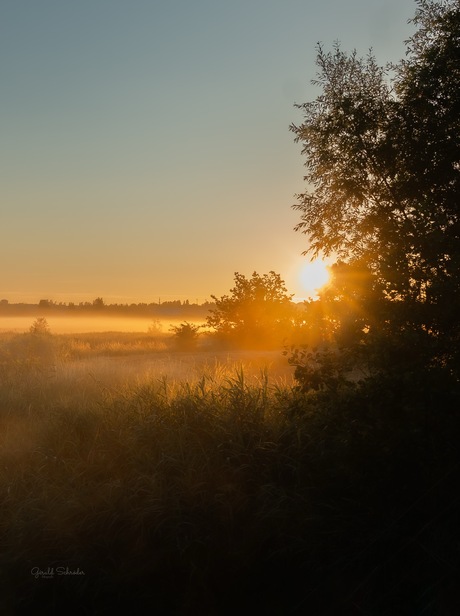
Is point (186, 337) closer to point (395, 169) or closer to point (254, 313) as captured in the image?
point (254, 313)

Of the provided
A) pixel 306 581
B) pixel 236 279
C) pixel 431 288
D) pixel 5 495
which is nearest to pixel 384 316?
pixel 431 288

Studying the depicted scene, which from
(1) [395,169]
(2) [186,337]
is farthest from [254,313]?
(1) [395,169]

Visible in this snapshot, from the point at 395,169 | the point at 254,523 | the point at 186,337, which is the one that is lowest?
the point at 254,523

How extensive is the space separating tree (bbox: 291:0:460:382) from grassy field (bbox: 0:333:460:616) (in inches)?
71.4

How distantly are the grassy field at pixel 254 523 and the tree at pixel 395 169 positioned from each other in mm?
1813

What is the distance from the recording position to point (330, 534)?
808 cm

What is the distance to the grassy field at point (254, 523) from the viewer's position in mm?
7656

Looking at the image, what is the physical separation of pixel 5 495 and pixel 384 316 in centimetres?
689

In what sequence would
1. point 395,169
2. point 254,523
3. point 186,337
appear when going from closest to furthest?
point 254,523 < point 395,169 < point 186,337

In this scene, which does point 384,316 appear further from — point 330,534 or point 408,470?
point 330,534

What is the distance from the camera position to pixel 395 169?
1301 cm

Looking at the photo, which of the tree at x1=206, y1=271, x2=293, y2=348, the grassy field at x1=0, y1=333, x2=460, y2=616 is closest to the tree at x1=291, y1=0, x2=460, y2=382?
the grassy field at x1=0, y1=333, x2=460, y2=616

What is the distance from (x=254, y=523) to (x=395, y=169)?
8.61 meters

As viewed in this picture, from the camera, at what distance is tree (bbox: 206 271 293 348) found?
41.7 m
